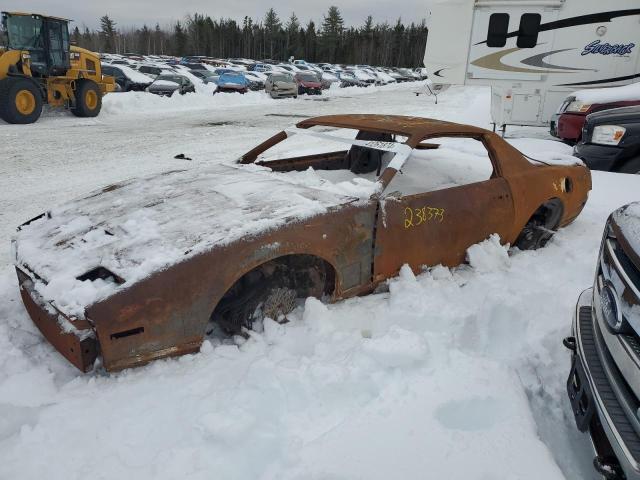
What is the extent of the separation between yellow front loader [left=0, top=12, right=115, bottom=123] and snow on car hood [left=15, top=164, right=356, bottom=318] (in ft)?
32.7

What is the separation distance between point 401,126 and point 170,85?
55.8 feet

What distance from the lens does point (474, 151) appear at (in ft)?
25.5

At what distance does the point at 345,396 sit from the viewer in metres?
2.29

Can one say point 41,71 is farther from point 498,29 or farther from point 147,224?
point 147,224

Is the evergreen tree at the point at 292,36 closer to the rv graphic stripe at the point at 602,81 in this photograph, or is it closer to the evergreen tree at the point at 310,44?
the evergreen tree at the point at 310,44

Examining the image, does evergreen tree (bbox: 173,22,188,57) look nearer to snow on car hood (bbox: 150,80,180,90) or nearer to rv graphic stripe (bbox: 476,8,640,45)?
snow on car hood (bbox: 150,80,180,90)

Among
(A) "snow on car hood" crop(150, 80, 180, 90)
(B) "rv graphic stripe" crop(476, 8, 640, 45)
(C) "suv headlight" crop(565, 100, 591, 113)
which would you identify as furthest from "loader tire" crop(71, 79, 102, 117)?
(C) "suv headlight" crop(565, 100, 591, 113)

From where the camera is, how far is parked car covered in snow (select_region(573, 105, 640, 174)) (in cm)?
588

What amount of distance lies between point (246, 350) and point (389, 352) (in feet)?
2.48

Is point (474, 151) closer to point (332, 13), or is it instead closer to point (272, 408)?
point (272, 408)

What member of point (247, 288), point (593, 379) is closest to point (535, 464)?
Result: point (593, 379)

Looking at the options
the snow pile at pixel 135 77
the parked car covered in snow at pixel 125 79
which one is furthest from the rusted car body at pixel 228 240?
the snow pile at pixel 135 77

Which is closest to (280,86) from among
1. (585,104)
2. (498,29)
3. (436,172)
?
(498,29)

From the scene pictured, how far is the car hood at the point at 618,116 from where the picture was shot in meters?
5.87
